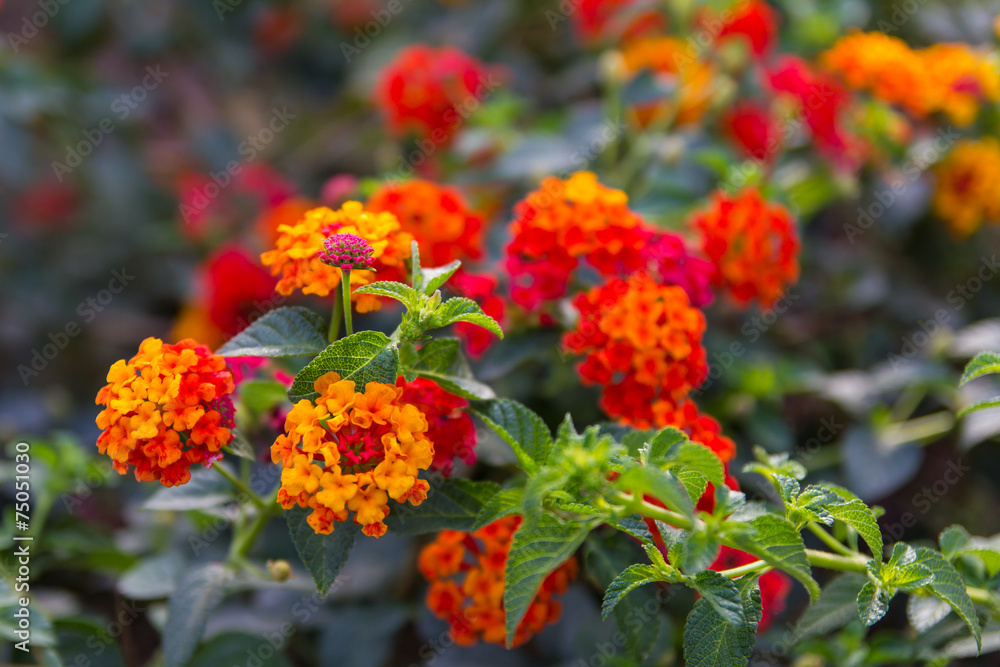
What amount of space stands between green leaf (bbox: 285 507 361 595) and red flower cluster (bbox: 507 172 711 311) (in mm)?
468

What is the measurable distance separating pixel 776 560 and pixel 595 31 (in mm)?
1724

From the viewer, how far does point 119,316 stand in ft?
8.21

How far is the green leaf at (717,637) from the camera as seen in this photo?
0.92m

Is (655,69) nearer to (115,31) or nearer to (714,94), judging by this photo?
(714,94)

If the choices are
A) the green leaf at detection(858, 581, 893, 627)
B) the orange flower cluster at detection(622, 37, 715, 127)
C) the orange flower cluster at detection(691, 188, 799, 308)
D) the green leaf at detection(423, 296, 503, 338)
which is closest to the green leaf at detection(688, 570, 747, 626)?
the green leaf at detection(858, 581, 893, 627)

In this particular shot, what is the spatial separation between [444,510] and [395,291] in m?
0.30

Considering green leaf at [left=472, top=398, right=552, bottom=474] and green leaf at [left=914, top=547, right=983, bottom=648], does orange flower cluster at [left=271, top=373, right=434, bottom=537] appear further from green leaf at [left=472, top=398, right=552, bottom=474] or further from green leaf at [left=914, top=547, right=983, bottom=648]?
green leaf at [left=914, top=547, right=983, bottom=648]

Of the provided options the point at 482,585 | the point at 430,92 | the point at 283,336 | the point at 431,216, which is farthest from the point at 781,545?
the point at 430,92

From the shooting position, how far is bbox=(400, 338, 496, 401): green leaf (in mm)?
998

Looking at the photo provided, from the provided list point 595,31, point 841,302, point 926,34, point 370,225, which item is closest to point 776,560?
point 370,225

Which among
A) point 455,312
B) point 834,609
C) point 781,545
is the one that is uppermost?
point 455,312

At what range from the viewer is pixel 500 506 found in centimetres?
95

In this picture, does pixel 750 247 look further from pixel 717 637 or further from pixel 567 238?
pixel 717 637

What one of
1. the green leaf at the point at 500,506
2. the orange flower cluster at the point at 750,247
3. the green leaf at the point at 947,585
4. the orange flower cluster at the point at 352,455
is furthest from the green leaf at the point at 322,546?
the orange flower cluster at the point at 750,247
